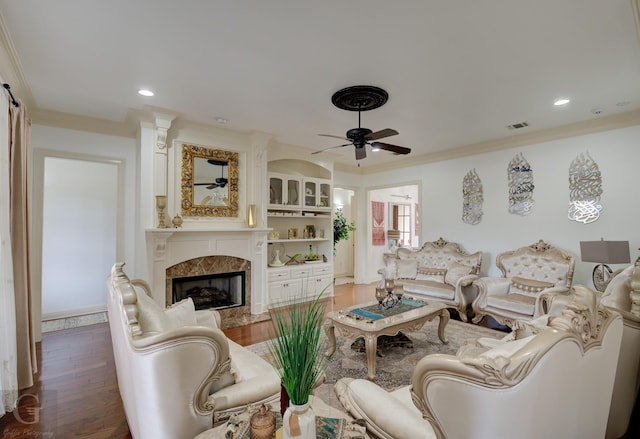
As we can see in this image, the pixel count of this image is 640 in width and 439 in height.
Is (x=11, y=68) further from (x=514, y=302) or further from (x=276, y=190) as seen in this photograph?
(x=514, y=302)

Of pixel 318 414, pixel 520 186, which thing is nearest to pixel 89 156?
pixel 318 414

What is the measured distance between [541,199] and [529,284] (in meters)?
1.36

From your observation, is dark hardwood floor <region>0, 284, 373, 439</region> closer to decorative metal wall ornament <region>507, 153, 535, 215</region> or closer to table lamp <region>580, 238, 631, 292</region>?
table lamp <region>580, 238, 631, 292</region>

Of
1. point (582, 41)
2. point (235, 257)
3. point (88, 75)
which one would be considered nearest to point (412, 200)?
point (235, 257)

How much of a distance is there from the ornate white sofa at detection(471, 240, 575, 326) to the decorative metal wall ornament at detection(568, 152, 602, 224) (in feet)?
1.91

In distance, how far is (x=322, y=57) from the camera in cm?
254

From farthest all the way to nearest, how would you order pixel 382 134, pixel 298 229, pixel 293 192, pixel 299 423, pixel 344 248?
pixel 344 248 < pixel 298 229 < pixel 293 192 < pixel 382 134 < pixel 299 423

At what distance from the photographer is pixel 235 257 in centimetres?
455

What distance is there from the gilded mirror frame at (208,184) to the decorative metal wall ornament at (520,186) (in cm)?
435

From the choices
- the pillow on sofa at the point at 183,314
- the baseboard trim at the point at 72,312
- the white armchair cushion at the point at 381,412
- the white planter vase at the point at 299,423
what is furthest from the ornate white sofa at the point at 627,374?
the baseboard trim at the point at 72,312

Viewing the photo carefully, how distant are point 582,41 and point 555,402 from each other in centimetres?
270

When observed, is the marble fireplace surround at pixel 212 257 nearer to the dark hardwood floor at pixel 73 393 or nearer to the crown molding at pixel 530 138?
the dark hardwood floor at pixel 73 393

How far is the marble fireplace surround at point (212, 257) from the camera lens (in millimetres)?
3846

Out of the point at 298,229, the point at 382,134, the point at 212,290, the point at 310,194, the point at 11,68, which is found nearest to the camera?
the point at 11,68
